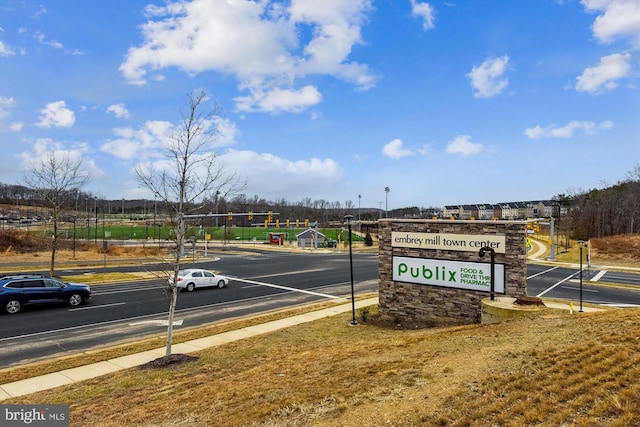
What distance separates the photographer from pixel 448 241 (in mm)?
15477

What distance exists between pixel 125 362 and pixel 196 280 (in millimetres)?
14060

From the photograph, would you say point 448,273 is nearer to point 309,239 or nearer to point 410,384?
point 410,384

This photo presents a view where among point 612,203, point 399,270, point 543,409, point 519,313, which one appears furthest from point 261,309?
point 612,203

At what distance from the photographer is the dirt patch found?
10719mm

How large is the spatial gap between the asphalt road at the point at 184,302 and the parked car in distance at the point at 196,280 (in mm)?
558

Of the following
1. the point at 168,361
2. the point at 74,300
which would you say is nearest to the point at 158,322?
the point at 74,300

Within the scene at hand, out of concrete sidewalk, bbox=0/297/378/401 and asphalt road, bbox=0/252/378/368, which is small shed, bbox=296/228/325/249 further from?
concrete sidewalk, bbox=0/297/378/401

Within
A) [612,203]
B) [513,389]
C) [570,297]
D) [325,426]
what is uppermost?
[612,203]

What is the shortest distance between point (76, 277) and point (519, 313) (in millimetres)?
28027

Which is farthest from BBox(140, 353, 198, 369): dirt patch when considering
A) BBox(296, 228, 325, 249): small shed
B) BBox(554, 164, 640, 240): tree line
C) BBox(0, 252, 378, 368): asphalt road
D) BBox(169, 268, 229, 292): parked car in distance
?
BBox(554, 164, 640, 240): tree line

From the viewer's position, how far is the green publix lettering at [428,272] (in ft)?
50.2

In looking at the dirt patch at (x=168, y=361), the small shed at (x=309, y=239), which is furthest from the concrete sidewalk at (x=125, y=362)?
the small shed at (x=309, y=239)

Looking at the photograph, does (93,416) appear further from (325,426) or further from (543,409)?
(543,409)

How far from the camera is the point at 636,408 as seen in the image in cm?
479
